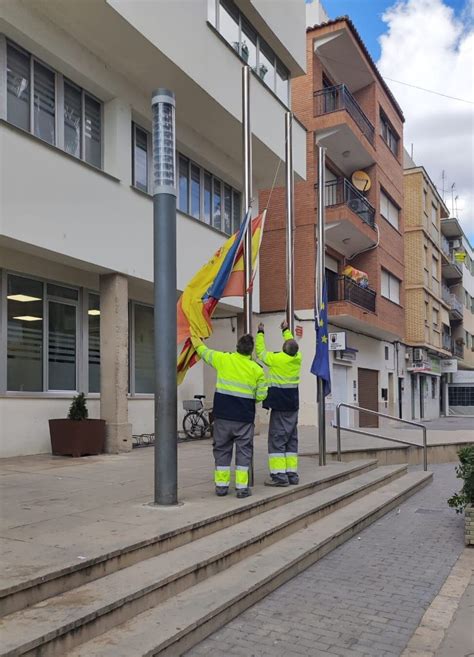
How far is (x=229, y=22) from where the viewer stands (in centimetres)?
1338

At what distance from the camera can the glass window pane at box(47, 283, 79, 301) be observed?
11430mm

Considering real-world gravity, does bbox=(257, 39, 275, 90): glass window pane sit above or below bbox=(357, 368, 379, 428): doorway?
above

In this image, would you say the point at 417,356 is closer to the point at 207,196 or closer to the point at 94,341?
the point at 207,196

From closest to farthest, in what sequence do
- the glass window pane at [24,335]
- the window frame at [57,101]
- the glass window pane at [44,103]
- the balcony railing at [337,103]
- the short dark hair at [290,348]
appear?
the short dark hair at [290,348] → the window frame at [57,101] → the glass window pane at [44,103] → the glass window pane at [24,335] → the balcony railing at [337,103]

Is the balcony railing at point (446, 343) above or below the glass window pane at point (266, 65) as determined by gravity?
below

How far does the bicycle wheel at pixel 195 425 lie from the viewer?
1440 cm

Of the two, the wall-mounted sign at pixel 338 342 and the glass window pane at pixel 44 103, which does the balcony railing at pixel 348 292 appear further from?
the glass window pane at pixel 44 103

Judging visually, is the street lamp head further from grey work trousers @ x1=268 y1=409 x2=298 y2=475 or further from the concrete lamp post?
grey work trousers @ x1=268 y1=409 x2=298 y2=475

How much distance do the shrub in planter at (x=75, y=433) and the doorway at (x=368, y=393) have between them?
1533 cm

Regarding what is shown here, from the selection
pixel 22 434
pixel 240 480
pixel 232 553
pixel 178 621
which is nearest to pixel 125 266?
pixel 22 434

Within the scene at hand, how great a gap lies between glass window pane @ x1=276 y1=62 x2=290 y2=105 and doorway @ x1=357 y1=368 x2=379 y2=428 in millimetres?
11593

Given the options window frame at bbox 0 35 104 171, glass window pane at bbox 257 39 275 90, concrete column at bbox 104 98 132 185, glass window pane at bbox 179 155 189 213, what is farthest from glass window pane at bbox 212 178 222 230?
window frame at bbox 0 35 104 171

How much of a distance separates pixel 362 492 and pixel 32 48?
326 inches

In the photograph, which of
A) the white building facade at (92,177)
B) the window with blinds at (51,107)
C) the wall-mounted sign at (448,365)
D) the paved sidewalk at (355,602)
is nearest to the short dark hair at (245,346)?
the paved sidewalk at (355,602)
